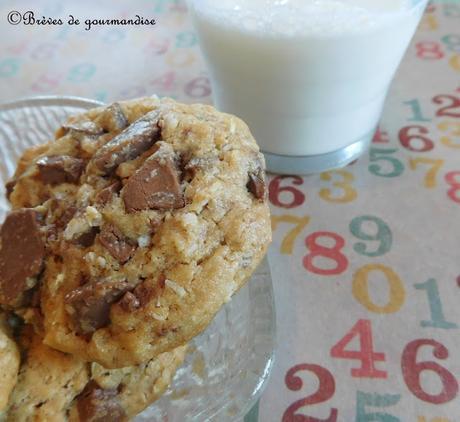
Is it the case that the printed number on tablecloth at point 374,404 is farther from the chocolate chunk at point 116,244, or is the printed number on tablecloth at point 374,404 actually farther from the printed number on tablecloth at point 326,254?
the chocolate chunk at point 116,244

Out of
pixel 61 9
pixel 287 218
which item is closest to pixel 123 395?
pixel 287 218

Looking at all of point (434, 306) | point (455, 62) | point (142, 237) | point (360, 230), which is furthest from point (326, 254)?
point (455, 62)

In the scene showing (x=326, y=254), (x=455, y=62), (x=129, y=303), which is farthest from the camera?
(x=455, y=62)

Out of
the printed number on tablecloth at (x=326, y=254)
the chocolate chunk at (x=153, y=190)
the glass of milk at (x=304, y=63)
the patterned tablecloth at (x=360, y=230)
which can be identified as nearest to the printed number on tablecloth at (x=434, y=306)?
the patterned tablecloth at (x=360, y=230)

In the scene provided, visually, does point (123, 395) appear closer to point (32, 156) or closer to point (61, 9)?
point (32, 156)

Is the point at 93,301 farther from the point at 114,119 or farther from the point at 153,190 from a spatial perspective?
the point at 114,119

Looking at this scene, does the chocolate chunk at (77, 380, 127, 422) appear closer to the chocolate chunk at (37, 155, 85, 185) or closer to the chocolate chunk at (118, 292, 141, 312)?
the chocolate chunk at (118, 292, 141, 312)

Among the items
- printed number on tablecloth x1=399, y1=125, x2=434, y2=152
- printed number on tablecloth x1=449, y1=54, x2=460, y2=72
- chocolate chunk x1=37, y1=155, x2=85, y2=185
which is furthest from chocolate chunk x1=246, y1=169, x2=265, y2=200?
printed number on tablecloth x1=449, y1=54, x2=460, y2=72
